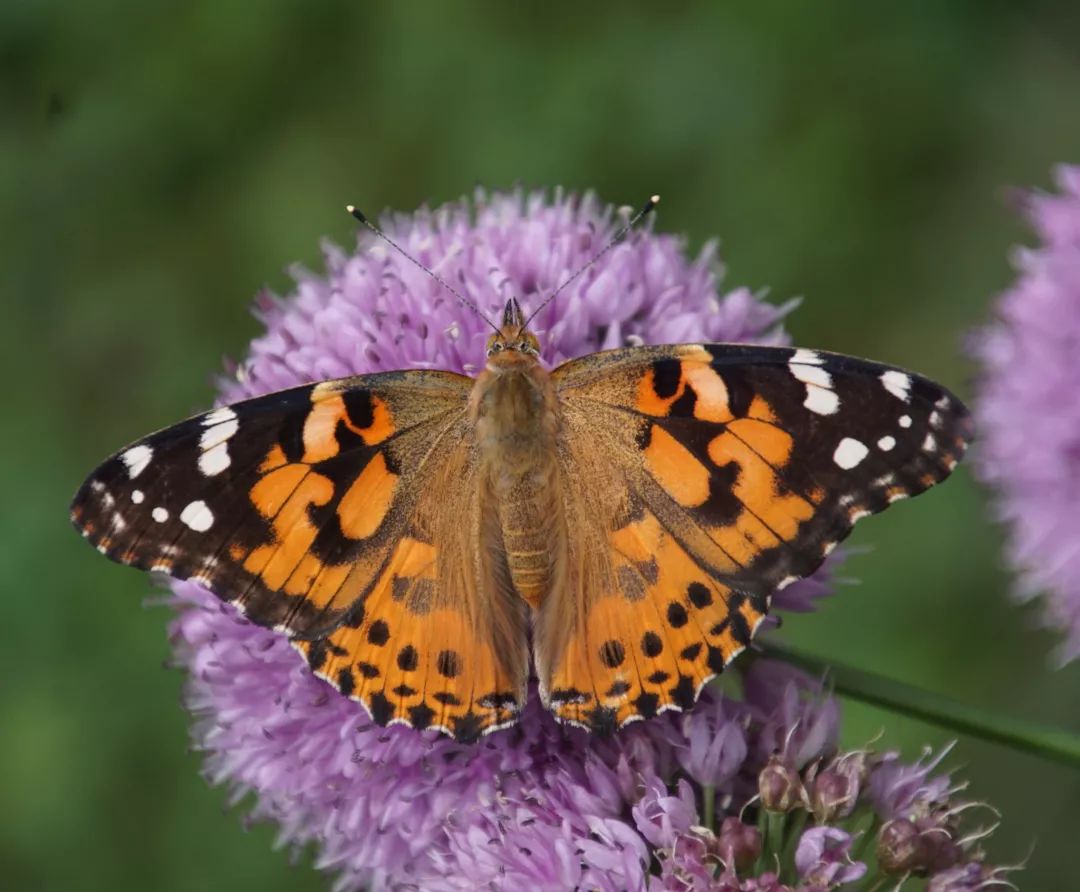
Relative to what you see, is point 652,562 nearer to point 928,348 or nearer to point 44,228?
point 928,348

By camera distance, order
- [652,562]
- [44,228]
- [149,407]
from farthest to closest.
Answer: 1. [44,228]
2. [149,407]
3. [652,562]

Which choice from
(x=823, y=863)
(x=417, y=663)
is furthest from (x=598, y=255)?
(x=823, y=863)

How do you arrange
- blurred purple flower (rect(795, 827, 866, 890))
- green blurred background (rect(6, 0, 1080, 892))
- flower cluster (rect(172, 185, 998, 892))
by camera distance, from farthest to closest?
green blurred background (rect(6, 0, 1080, 892)) → flower cluster (rect(172, 185, 998, 892)) → blurred purple flower (rect(795, 827, 866, 890))

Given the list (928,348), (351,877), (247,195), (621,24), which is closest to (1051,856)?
(928,348)

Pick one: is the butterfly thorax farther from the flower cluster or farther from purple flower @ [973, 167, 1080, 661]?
purple flower @ [973, 167, 1080, 661]

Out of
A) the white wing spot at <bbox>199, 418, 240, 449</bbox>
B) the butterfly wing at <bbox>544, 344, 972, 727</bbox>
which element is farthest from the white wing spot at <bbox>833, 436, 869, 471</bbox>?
the white wing spot at <bbox>199, 418, 240, 449</bbox>

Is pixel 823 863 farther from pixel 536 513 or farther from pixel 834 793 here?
pixel 536 513
